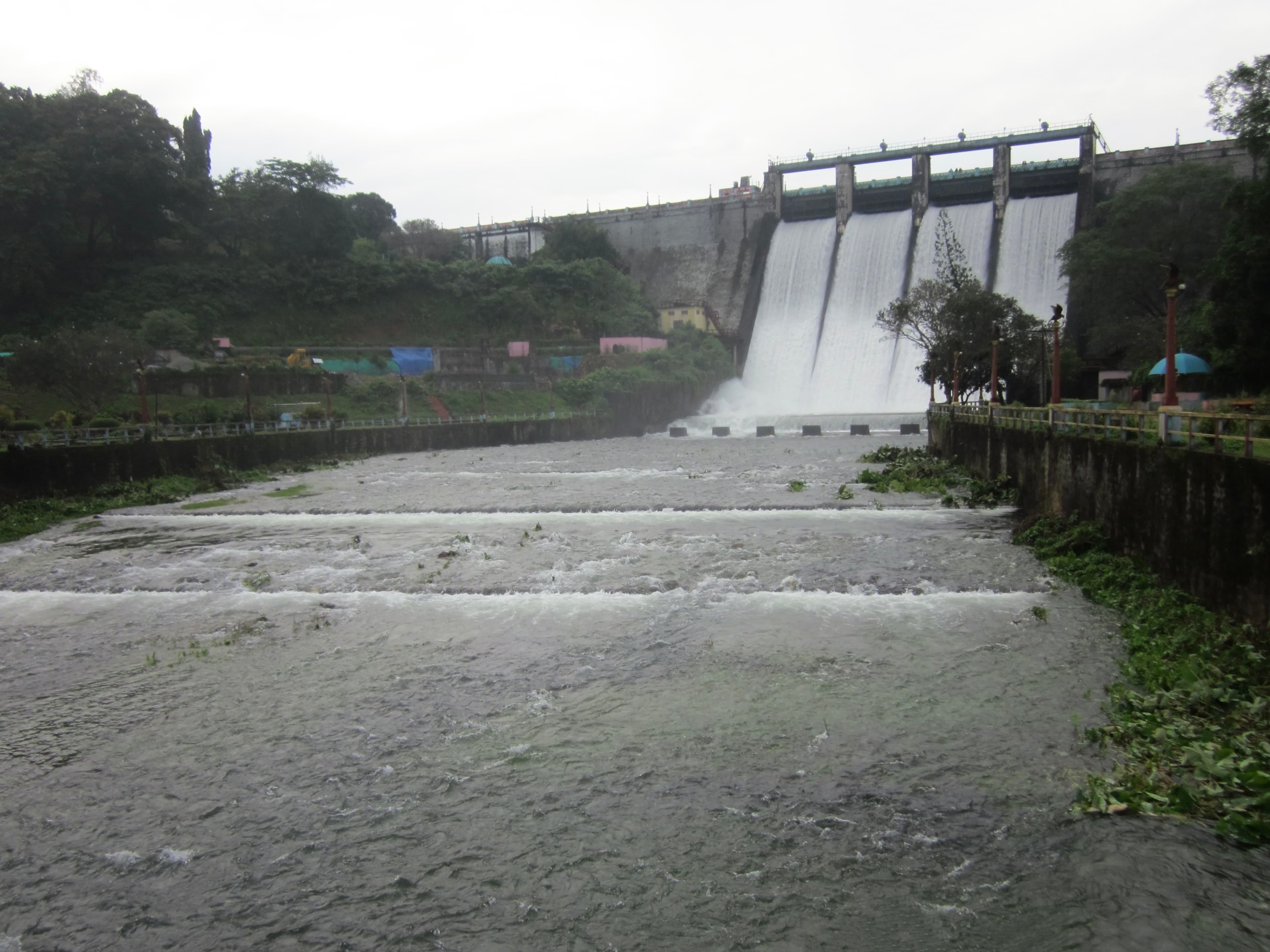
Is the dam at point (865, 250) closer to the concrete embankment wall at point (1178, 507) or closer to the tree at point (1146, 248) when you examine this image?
the tree at point (1146, 248)

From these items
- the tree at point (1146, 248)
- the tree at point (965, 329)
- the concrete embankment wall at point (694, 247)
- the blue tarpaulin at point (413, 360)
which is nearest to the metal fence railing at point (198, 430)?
the blue tarpaulin at point (413, 360)

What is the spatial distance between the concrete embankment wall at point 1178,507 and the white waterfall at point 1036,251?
44.7 m

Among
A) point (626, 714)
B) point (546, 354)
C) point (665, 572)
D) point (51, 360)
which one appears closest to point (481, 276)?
point (546, 354)

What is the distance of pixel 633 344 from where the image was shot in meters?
74.8

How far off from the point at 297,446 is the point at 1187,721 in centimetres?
3805

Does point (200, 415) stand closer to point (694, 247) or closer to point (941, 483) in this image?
point (941, 483)

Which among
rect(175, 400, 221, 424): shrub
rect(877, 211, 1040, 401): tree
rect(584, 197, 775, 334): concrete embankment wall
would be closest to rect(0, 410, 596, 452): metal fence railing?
rect(175, 400, 221, 424): shrub

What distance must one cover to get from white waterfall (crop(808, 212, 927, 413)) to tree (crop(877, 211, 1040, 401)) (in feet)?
32.5

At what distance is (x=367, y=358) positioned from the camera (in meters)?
66.2

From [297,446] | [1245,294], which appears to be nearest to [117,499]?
[297,446]

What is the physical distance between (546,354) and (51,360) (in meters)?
38.9

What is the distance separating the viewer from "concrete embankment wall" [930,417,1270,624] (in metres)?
10.1

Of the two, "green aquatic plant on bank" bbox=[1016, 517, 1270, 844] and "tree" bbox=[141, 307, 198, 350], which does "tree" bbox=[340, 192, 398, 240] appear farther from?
"green aquatic plant on bank" bbox=[1016, 517, 1270, 844]

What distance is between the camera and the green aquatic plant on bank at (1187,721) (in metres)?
6.72
